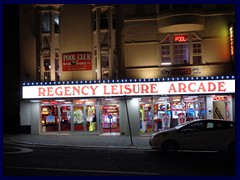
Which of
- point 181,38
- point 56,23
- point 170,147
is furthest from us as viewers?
point 56,23

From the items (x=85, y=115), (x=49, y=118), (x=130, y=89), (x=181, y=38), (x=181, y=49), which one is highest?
(x=181, y=38)

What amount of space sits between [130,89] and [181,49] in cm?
465

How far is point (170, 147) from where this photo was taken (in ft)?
50.8

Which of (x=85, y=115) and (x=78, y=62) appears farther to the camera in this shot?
(x=78, y=62)

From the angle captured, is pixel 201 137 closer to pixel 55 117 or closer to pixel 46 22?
pixel 55 117

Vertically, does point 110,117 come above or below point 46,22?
below

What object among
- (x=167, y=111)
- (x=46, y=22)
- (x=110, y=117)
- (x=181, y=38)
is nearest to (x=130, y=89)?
(x=110, y=117)

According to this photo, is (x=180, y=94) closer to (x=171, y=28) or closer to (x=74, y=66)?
(x=171, y=28)

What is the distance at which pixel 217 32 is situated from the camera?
2309cm

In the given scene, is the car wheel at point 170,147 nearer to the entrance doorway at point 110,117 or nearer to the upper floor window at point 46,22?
the entrance doorway at point 110,117

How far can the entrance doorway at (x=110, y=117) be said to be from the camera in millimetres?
24219

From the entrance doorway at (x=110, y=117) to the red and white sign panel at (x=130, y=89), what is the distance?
5.64 feet

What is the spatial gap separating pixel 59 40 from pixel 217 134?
48.7 feet

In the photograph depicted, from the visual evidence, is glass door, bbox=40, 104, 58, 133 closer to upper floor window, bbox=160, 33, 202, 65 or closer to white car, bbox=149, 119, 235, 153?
upper floor window, bbox=160, 33, 202, 65
